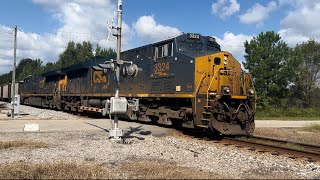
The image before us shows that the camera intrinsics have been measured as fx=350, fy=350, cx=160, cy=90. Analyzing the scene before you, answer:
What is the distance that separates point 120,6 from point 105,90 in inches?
361

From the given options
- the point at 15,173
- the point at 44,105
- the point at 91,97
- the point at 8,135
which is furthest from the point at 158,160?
the point at 44,105

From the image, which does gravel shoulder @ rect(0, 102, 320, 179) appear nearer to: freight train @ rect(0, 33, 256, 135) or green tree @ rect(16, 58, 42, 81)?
freight train @ rect(0, 33, 256, 135)

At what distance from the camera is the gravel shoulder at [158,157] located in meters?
7.16

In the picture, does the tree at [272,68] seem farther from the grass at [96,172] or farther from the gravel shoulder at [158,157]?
the grass at [96,172]

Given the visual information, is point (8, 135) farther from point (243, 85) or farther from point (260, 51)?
point (260, 51)

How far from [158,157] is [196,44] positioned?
24.2 feet

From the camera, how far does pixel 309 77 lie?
59656mm

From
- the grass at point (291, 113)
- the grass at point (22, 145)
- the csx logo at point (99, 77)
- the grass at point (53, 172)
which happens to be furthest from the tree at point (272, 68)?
the grass at point (53, 172)

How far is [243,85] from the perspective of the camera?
45.4 ft

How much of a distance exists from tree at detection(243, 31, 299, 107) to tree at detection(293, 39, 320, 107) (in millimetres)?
7434

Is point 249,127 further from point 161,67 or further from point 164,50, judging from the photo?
point 164,50

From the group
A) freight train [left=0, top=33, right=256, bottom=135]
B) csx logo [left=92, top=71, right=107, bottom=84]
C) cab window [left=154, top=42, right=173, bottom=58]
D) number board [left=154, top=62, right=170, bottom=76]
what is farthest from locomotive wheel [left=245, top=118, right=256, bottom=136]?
csx logo [left=92, top=71, right=107, bottom=84]

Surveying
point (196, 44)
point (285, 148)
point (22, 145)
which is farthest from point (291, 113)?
point (22, 145)

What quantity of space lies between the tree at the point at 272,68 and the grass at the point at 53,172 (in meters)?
43.1
